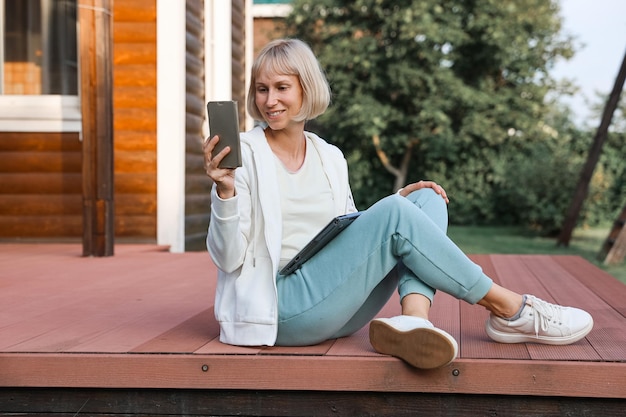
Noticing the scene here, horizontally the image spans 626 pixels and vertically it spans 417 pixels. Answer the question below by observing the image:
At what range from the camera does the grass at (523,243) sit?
7855 mm

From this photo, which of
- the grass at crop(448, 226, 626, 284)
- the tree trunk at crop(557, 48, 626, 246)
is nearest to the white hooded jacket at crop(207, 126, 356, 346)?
the grass at crop(448, 226, 626, 284)

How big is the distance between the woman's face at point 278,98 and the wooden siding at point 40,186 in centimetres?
369

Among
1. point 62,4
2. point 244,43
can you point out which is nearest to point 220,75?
point 244,43

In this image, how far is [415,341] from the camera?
195 cm

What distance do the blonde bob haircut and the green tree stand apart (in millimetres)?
9756

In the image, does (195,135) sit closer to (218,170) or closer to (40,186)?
(40,186)

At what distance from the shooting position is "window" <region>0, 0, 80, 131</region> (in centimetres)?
557

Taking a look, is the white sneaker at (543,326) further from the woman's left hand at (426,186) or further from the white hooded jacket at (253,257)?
the white hooded jacket at (253,257)

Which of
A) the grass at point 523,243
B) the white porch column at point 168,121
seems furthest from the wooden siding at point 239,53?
the grass at point 523,243

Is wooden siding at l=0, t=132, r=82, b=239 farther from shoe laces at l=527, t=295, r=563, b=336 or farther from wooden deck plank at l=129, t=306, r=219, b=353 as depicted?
shoe laces at l=527, t=295, r=563, b=336

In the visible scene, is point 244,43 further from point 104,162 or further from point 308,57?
point 308,57

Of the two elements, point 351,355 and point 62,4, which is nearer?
point 351,355

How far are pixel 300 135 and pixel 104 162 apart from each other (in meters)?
2.54

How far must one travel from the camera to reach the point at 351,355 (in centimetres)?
207
